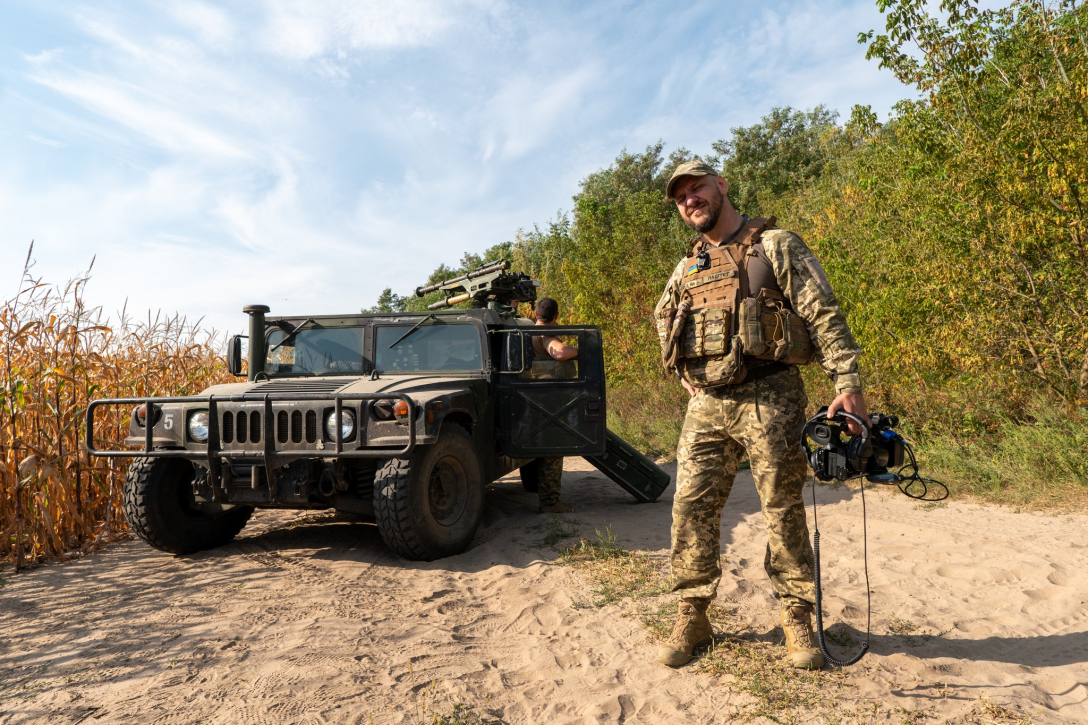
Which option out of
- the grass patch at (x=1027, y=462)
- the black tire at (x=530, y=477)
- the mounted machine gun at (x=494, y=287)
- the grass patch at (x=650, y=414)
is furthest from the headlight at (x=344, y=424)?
the grass patch at (x=650, y=414)

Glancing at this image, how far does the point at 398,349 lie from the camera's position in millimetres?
5352

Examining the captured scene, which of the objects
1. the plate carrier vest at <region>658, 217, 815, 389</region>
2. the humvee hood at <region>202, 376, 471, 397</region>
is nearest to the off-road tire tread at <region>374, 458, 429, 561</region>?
the humvee hood at <region>202, 376, 471, 397</region>

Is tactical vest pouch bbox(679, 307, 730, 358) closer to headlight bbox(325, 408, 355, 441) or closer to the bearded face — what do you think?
the bearded face

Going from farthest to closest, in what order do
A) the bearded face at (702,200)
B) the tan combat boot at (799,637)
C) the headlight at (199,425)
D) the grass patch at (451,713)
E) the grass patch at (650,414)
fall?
the grass patch at (650,414) < the headlight at (199,425) < the bearded face at (702,200) < the tan combat boot at (799,637) < the grass patch at (451,713)

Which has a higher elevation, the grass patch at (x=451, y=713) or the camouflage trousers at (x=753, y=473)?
the camouflage trousers at (x=753, y=473)

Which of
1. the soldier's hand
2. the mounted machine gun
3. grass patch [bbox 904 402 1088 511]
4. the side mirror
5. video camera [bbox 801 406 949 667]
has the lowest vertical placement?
grass patch [bbox 904 402 1088 511]

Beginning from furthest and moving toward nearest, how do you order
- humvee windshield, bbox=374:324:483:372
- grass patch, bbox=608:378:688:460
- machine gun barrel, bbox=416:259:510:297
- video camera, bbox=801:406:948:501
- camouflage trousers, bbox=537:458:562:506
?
grass patch, bbox=608:378:688:460 < machine gun barrel, bbox=416:259:510:297 < camouflage trousers, bbox=537:458:562:506 < humvee windshield, bbox=374:324:483:372 < video camera, bbox=801:406:948:501

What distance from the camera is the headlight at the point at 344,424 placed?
13.6 feet

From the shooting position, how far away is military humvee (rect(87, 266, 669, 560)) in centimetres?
411

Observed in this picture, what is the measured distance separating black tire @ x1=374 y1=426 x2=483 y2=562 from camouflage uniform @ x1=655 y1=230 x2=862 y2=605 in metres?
1.75

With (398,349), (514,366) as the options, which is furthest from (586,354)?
(398,349)

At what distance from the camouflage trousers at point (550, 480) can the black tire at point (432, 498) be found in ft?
3.76

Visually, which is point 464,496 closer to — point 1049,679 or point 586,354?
point 586,354

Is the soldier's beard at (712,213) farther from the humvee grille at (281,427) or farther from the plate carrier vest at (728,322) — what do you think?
the humvee grille at (281,427)
